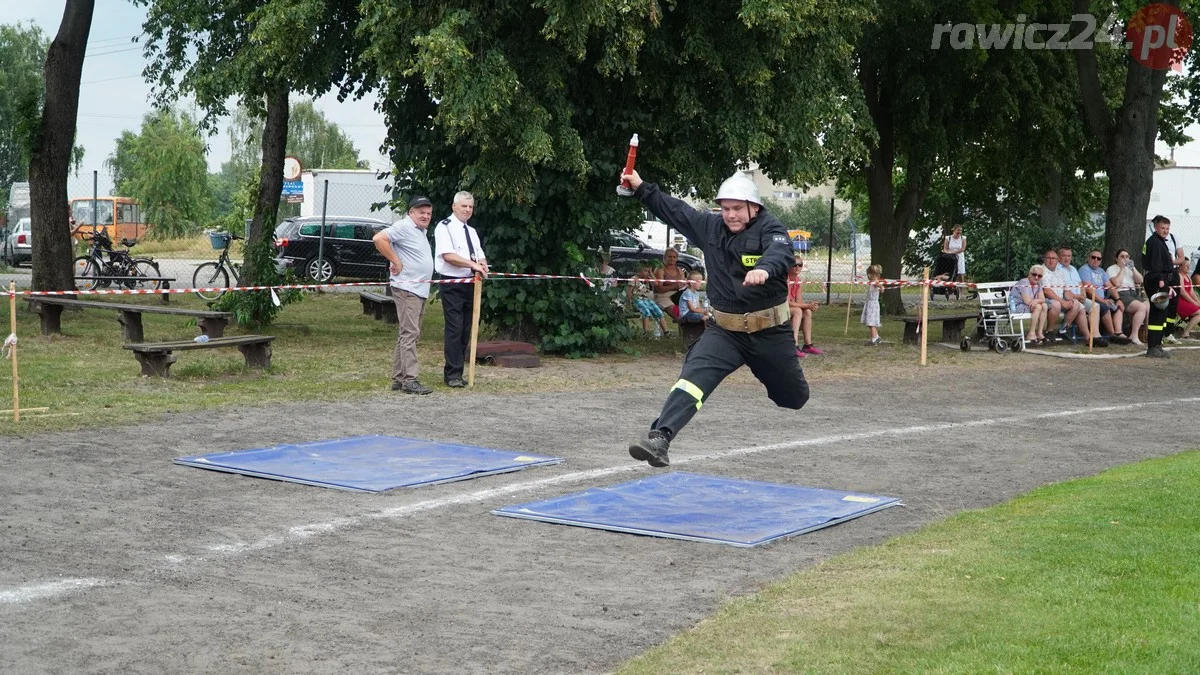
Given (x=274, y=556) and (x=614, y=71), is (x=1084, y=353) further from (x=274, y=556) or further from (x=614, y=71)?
(x=274, y=556)

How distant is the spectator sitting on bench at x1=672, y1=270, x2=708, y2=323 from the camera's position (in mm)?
19516

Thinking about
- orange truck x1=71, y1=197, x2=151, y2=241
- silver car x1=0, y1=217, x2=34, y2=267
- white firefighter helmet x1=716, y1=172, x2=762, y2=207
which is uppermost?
orange truck x1=71, y1=197, x2=151, y2=241

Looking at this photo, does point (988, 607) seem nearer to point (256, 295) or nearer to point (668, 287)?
point (668, 287)

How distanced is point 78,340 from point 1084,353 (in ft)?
47.7

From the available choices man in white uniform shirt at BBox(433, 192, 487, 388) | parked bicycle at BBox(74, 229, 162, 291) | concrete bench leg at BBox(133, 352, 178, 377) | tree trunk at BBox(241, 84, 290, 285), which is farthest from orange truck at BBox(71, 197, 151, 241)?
man in white uniform shirt at BBox(433, 192, 487, 388)

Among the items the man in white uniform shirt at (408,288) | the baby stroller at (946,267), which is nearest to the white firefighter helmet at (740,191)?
the man in white uniform shirt at (408,288)

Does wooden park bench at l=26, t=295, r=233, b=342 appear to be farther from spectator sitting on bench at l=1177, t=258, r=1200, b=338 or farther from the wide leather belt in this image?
spectator sitting on bench at l=1177, t=258, r=1200, b=338

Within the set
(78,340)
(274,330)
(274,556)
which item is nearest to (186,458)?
(274,556)

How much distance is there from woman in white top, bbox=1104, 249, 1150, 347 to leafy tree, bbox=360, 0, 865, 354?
6160 millimetres

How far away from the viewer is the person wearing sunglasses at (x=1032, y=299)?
2145cm

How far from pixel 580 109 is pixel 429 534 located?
35.8 ft

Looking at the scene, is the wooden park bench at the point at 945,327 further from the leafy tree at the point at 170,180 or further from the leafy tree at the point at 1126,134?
the leafy tree at the point at 170,180

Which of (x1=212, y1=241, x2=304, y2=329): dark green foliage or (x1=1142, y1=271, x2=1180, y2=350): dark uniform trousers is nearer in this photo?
(x1=1142, y1=271, x2=1180, y2=350): dark uniform trousers

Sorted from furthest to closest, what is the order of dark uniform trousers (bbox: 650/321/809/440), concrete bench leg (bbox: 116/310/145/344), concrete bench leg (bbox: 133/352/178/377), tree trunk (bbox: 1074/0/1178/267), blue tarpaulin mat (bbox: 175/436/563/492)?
tree trunk (bbox: 1074/0/1178/267) < concrete bench leg (bbox: 116/310/145/344) < concrete bench leg (bbox: 133/352/178/377) < blue tarpaulin mat (bbox: 175/436/563/492) < dark uniform trousers (bbox: 650/321/809/440)
